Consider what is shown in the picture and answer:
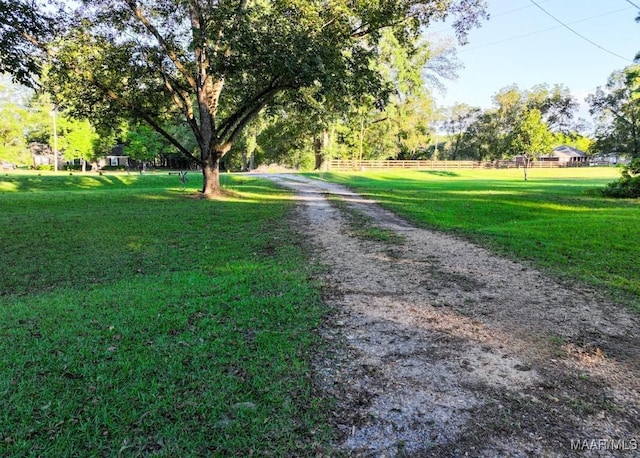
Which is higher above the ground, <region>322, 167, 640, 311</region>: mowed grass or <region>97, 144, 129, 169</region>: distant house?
<region>97, 144, 129, 169</region>: distant house

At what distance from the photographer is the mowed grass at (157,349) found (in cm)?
234

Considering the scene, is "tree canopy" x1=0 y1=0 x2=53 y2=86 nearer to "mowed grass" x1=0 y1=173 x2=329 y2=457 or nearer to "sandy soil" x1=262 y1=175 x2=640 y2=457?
"mowed grass" x1=0 y1=173 x2=329 y2=457

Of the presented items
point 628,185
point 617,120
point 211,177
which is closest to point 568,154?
point 617,120

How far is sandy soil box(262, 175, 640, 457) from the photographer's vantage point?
2326 millimetres

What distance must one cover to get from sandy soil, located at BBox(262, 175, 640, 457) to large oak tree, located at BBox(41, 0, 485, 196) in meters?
7.97

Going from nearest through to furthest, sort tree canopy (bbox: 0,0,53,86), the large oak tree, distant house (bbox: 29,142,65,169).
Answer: tree canopy (bbox: 0,0,53,86)
the large oak tree
distant house (bbox: 29,142,65,169)

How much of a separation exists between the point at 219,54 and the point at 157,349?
1059cm

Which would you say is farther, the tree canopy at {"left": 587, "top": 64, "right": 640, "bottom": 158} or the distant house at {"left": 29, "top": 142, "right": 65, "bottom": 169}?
the distant house at {"left": 29, "top": 142, "right": 65, "bottom": 169}

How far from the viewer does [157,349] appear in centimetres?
338

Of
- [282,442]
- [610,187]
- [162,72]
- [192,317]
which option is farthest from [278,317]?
[610,187]

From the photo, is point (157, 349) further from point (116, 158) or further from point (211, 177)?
point (116, 158)

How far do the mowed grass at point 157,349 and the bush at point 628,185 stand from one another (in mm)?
16272

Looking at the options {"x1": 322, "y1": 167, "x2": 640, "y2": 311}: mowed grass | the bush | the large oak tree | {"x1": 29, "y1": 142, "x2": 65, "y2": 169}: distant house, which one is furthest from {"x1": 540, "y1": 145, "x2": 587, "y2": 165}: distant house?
{"x1": 29, "y1": 142, "x2": 65, "y2": 169}: distant house

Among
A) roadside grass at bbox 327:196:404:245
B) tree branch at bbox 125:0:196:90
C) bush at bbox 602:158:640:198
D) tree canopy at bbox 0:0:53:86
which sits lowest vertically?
roadside grass at bbox 327:196:404:245
